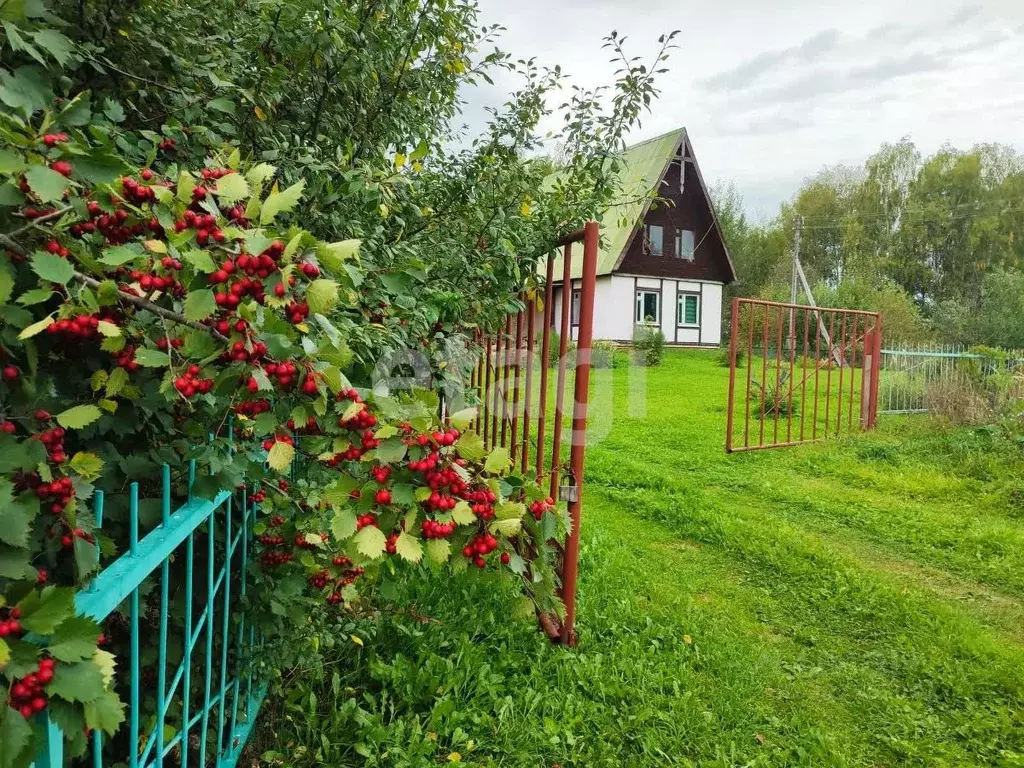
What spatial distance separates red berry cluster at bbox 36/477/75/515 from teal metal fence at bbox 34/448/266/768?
0.20 feet

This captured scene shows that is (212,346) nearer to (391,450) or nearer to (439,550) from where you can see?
(391,450)

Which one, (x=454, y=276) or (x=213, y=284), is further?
(x=454, y=276)

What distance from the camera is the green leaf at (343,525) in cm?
99

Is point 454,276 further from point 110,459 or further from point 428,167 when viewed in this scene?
point 110,459

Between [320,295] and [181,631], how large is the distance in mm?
1171

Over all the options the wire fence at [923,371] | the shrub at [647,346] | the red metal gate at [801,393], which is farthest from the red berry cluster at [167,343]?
the shrub at [647,346]

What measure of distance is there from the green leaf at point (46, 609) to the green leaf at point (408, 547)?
435mm

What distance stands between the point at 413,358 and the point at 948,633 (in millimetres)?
2965

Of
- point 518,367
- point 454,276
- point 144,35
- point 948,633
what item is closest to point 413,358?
point 454,276

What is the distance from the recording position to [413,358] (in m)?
2.40

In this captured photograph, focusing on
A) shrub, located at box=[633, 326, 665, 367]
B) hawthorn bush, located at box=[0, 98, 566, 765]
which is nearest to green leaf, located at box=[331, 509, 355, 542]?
hawthorn bush, located at box=[0, 98, 566, 765]

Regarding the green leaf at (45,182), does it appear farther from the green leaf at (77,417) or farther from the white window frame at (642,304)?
the white window frame at (642,304)

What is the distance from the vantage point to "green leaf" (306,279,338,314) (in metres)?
0.91

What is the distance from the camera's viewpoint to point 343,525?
1.01m
